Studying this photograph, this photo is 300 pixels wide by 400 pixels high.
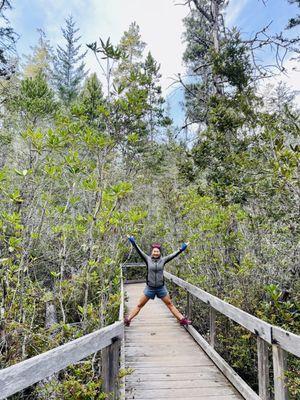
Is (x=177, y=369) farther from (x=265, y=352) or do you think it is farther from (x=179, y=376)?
(x=265, y=352)

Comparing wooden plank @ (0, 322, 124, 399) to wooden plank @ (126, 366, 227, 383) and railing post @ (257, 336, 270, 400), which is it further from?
wooden plank @ (126, 366, 227, 383)

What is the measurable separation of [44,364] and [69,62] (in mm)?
33832

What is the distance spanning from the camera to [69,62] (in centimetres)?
3131

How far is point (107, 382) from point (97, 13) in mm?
10439

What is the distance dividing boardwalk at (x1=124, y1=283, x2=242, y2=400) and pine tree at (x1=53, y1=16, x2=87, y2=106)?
28.1 m

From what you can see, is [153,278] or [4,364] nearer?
[4,364]

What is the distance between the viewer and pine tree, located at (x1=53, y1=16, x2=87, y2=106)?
3064 cm

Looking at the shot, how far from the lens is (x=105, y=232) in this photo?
456 cm

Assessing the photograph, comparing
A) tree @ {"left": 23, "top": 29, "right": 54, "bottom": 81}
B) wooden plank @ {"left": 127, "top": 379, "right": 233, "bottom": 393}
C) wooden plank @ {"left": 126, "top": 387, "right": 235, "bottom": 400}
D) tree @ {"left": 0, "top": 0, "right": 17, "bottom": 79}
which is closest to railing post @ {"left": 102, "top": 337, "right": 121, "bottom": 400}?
wooden plank @ {"left": 126, "top": 387, "right": 235, "bottom": 400}

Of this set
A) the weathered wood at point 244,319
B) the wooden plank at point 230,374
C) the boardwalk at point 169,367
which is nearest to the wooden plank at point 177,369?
the boardwalk at point 169,367

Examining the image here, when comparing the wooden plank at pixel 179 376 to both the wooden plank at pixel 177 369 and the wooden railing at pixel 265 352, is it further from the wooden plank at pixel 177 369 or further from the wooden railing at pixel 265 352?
the wooden railing at pixel 265 352

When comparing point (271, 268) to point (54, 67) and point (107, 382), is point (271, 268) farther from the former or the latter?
point (54, 67)

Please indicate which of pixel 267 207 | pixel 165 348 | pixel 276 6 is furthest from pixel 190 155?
pixel 165 348

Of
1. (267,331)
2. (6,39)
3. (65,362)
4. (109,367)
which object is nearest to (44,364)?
(65,362)
